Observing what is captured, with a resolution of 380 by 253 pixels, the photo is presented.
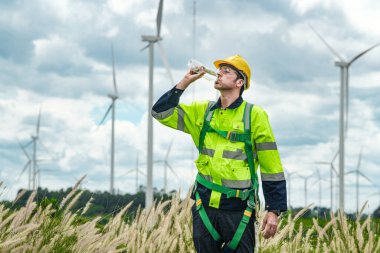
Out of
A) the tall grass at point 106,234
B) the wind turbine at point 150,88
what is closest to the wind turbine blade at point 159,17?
the wind turbine at point 150,88

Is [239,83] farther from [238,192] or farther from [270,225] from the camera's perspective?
[270,225]

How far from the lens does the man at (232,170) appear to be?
7457mm

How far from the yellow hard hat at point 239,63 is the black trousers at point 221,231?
1.55 metres

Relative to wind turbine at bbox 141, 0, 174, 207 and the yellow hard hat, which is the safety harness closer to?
the yellow hard hat

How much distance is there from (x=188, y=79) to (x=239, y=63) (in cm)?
61

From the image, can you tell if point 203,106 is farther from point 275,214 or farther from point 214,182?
point 275,214

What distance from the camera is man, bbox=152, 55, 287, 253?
24.5 feet

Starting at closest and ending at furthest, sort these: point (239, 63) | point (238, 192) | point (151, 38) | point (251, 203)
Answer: point (238, 192) → point (251, 203) → point (239, 63) → point (151, 38)

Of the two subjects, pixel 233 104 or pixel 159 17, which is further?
pixel 159 17

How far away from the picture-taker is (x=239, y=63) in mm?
7895

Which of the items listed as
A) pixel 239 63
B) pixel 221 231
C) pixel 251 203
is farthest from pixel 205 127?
pixel 221 231

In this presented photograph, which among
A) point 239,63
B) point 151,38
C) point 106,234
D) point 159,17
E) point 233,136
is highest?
point 159,17

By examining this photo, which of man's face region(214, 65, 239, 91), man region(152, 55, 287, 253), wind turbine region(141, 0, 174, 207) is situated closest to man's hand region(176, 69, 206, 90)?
man region(152, 55, 287, 253)

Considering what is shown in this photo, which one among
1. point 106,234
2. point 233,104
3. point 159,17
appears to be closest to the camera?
point 233,104
